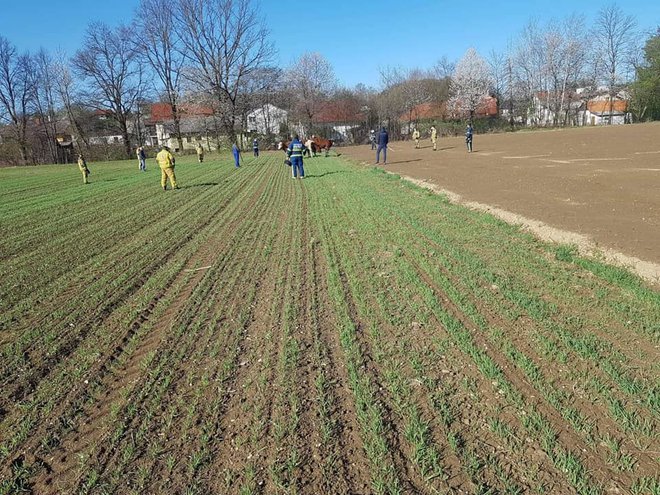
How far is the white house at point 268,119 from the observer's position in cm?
7119

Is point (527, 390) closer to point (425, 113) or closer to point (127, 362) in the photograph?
point (127, 362)

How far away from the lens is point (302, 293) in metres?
5.06

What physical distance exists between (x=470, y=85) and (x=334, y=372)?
234 ft

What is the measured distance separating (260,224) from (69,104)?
67.3 m

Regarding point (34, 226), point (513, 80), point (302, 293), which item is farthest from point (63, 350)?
point (513, 80)

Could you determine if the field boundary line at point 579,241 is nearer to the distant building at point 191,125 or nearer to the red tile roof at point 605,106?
the distant building at point 191,125

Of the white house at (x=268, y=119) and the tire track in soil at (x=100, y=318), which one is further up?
the white house at (x=268, y=119)

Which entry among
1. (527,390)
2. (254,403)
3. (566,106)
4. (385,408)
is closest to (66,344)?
(254,403)

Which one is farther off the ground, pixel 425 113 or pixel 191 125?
pixel 191 125

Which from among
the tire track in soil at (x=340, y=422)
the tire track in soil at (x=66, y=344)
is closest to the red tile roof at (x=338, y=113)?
the tire track in soil at (x=66, y=344)

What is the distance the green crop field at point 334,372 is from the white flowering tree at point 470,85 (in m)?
65.9

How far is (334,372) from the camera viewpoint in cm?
339

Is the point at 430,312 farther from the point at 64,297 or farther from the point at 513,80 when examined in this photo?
the point at 513,80

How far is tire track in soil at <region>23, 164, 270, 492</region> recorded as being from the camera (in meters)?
2.77
